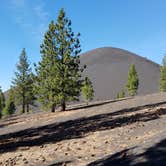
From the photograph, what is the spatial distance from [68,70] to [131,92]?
182 feet

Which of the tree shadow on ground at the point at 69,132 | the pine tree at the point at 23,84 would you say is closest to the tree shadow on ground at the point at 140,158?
the tree shadow on ground at the point at 69,132

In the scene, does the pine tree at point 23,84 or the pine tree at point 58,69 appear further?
the pine tree at point 23,84

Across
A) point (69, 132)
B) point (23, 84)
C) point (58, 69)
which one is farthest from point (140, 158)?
point (23, 84)

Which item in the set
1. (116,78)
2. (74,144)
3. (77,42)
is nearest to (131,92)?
(77,42)

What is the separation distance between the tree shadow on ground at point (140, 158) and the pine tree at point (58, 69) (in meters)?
26.1

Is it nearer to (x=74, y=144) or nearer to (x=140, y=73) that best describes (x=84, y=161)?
(x=74, y=144)

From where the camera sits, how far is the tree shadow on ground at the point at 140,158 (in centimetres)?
897

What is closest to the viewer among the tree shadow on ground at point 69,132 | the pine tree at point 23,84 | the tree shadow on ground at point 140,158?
the tree shadow on ground at point 140,158

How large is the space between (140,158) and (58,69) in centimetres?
2846

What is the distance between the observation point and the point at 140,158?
9539mm

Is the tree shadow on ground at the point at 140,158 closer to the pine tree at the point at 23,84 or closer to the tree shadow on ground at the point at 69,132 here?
the tree shadow on ground at the point at 69,132

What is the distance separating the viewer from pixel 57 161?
1163cm

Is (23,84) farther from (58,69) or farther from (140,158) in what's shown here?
(140,158)

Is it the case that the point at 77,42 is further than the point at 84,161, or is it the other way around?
the point at 77,42
